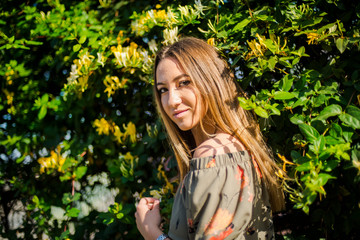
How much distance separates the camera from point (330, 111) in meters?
1.12

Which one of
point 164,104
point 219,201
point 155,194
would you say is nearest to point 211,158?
point 219,201

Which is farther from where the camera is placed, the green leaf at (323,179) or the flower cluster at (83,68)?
the flower cluster at (83,68)

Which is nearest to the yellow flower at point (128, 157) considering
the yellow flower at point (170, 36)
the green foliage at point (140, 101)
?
the green foliage at point (140, 101)

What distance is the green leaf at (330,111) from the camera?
43.7 inches

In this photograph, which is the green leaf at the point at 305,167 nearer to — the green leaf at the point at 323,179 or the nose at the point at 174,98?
the green leaf at the point at 323,179

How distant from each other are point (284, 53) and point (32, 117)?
1688 mm

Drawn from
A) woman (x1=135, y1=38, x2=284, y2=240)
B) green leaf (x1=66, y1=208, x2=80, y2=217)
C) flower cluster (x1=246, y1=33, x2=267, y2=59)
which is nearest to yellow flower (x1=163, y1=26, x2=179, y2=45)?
woman (x1=135, y1=38, x2=284, y2=240)

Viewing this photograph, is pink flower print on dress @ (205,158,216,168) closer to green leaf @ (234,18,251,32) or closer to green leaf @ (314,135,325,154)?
green leaf @ (314,135,325,154)

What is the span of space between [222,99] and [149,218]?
1.86ft

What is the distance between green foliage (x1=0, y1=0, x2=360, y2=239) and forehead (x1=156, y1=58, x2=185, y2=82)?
0.21 metres

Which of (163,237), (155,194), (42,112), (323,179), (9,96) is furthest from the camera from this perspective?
(9,96)

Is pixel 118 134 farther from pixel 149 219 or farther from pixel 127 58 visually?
pixel 149 219

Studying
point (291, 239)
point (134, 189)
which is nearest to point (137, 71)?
point (134, 189)

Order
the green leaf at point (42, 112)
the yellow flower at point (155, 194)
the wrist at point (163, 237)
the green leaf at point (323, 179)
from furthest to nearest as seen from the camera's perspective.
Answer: the green leaf at point (42, 112) → the yellow flower at point (155, 194) → the wrist at point (163, 237) → the green leaf at point (323, 179)
